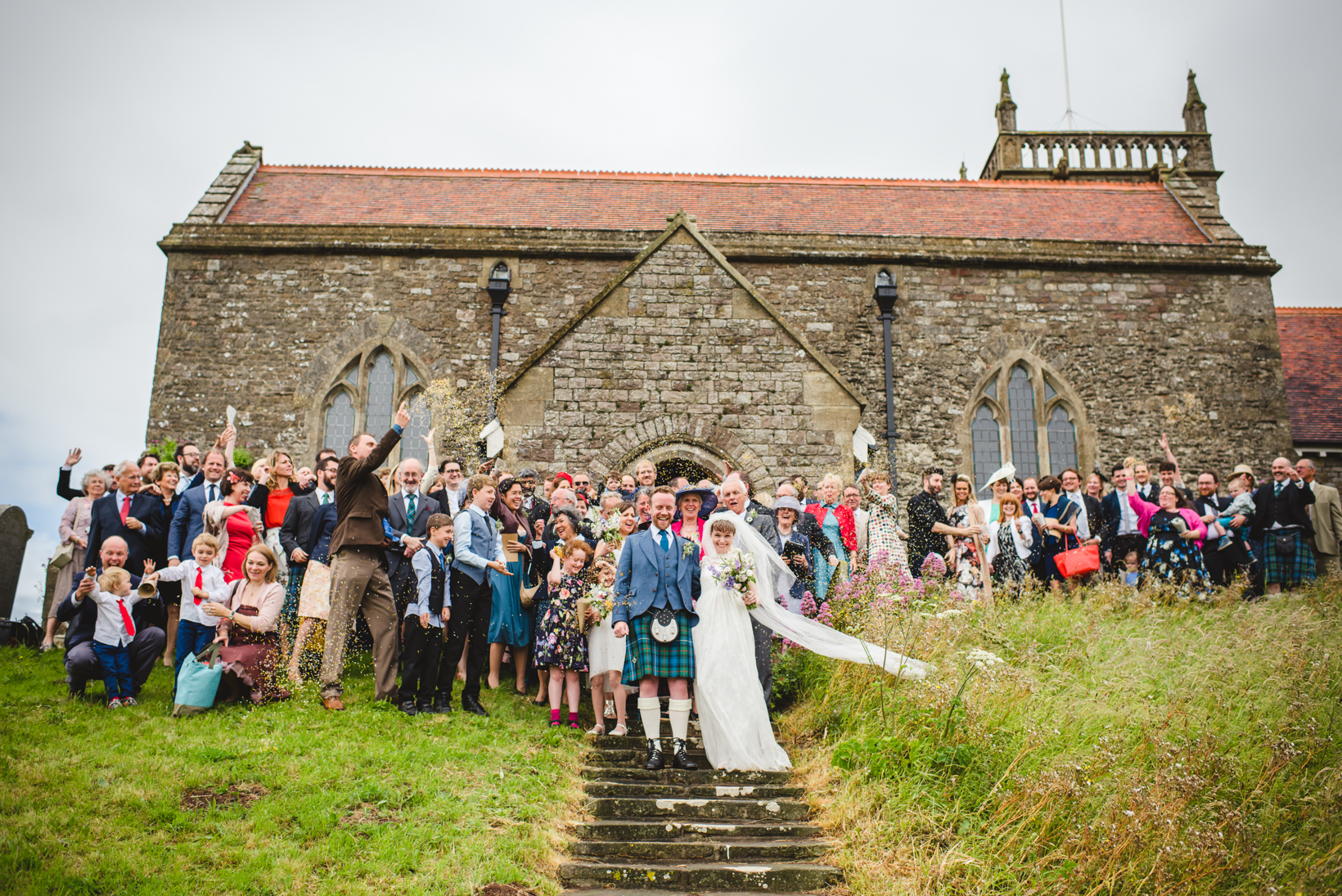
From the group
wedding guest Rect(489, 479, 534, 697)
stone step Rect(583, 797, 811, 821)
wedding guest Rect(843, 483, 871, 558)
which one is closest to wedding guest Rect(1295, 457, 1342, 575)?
wedding guest Rect(843, 483, 871, 558)

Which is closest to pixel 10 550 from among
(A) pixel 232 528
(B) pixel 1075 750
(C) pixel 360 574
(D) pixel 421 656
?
(A) pixel 232 528

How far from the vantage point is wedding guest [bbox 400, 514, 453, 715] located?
7.85 m

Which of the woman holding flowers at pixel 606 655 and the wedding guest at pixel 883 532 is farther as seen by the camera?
the wedding guest at pixel 883 532

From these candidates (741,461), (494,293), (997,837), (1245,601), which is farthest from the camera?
(494,293)

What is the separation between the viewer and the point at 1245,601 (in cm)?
1027

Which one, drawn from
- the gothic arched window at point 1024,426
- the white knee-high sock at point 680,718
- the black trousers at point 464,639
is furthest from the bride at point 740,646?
the gothic arched window at point 1024,426

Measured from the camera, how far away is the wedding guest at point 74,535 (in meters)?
9.74

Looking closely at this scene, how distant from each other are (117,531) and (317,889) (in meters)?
5.63

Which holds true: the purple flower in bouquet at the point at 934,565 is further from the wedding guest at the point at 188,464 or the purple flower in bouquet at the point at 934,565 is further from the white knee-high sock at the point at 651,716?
the wedding guest at the point at 188,464

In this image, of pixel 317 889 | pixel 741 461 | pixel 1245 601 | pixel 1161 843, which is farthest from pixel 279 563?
pixel 1245 601

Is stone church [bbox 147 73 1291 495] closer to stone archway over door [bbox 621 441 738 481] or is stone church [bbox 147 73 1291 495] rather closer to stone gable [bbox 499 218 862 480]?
stone gable [bbox 499 218 862 480]

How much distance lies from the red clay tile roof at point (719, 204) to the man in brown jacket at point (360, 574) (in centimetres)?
1083

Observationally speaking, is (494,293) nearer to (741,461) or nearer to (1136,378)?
(741,461)

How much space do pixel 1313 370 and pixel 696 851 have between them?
2030 cm
